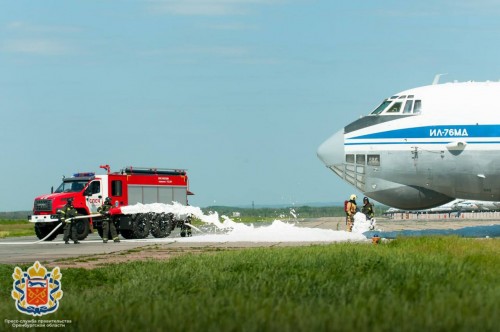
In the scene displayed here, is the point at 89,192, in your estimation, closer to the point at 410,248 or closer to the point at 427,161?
the point at 427,161

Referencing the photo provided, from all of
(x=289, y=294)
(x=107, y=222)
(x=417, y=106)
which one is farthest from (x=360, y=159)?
(x=289, y=294)

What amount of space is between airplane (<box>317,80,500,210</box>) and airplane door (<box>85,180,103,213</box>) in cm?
1190

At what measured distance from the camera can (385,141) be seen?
32.8 m

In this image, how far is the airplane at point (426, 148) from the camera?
104ft

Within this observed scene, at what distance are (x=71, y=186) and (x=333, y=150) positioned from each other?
13.8m

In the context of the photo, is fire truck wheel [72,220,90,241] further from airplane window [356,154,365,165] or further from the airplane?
airplane window [356,154,365,165]

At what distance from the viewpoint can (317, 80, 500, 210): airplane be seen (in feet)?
104

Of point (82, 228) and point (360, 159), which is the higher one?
point (360, 159)

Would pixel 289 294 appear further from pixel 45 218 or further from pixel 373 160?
pixel 45 218

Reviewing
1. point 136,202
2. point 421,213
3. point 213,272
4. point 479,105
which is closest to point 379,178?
point 479,105

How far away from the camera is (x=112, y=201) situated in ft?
135

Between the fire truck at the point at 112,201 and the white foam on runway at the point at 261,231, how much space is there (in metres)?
0.36

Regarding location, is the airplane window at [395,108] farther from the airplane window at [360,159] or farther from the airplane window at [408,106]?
the airplane window at [360,159]

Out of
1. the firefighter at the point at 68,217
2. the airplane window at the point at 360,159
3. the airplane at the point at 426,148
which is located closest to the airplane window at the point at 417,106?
the airplane at the point at 426,148
